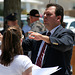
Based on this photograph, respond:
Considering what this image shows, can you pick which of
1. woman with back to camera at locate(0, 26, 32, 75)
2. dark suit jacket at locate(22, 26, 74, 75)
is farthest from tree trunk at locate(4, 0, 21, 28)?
woman with back to camera at locate(0, 26, 32, 75)

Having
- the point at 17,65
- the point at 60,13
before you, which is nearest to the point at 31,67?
the point at 17,65

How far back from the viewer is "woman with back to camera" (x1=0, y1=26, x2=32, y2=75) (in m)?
2.01

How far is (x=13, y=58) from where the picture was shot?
2049mm

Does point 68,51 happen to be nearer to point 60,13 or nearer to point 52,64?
point 52,64

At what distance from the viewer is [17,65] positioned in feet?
6.59

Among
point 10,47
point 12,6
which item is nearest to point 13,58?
point 10,47

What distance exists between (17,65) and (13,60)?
0.22 feet

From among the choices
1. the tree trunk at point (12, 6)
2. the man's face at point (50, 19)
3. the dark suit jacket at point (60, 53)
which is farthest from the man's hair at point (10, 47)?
the tree trunk at point (12, 6)

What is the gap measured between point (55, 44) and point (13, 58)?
1.42ft

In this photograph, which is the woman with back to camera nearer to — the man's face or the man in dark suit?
the man in dark suit

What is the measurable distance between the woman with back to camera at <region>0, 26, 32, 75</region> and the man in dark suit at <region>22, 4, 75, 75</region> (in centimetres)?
16

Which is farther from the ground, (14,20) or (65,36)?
(65,36)

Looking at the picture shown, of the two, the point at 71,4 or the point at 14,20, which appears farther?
the point at 71,4

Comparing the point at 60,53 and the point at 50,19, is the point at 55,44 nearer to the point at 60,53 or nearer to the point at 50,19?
the point at 60,53
